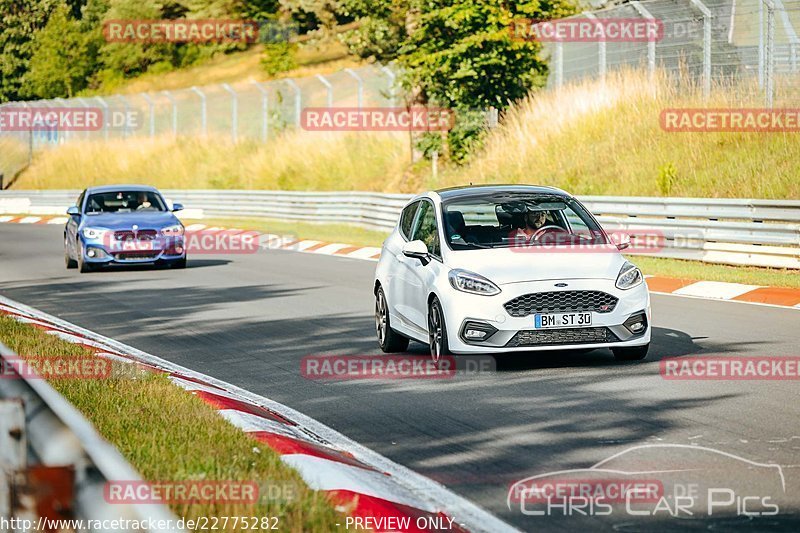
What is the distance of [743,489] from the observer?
6852 mm

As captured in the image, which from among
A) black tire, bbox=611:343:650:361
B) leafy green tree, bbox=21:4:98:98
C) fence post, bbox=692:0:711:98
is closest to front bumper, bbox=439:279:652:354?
black tire, bbox=611:343:650:361

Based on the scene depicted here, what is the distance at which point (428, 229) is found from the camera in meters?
12.8

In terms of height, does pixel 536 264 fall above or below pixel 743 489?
above

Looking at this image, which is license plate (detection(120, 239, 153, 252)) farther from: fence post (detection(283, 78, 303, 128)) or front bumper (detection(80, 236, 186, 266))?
fence post (detection(283, 78, 303, 128))

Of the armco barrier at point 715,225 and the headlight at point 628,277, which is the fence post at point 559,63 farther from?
the headlight at point 628,277

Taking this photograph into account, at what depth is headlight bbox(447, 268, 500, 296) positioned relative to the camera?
11.4m

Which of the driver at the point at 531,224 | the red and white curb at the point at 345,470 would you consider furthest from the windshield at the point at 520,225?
the red and white curb at the point at 345,470

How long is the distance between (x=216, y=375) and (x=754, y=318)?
6452 mm

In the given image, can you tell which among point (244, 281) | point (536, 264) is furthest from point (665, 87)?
point (536, 264)

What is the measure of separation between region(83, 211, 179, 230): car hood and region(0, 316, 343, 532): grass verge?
13.6m

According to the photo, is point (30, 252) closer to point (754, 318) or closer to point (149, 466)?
point (754, 318)

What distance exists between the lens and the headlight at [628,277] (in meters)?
11.6

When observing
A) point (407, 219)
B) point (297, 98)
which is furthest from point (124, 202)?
point (297, 98)

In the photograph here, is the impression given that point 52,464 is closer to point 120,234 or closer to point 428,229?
point 428,229
